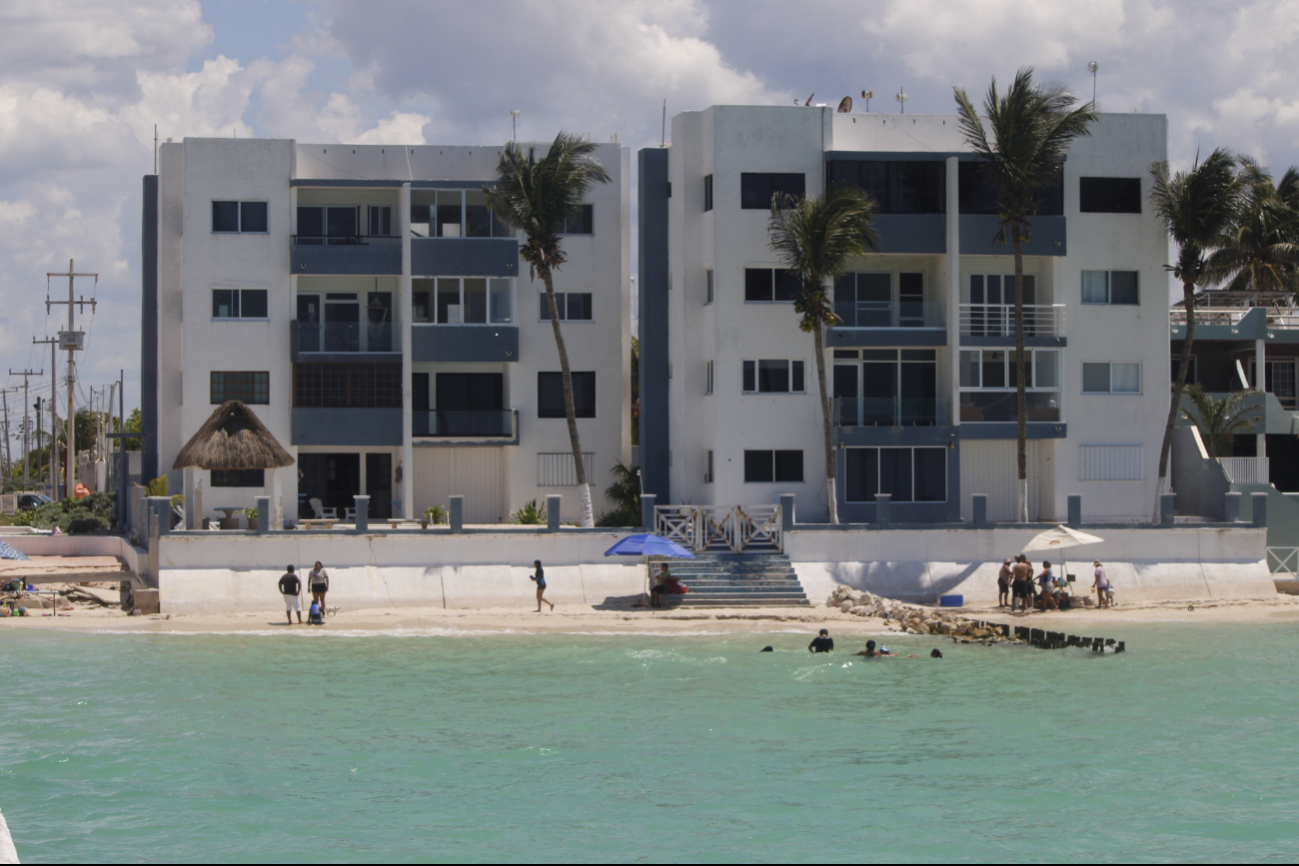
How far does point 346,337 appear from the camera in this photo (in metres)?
43.3

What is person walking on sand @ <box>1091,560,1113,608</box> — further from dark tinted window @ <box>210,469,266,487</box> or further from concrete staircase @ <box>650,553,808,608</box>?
dark tinted window @ <box>210,469,266,487</box>

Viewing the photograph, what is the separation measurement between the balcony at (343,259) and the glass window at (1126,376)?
2345cm

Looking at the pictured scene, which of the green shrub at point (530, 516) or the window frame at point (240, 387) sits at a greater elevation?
the window frame at point (240, 387)

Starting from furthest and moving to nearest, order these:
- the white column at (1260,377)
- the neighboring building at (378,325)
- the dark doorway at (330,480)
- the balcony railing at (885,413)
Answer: the white column at (1260,377) → the dark doorway at (330,480) → the neighboring building at (378,325) → the balcony railing at (885,413)

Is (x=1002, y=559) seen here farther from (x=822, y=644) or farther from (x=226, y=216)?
(x=226, y=216)

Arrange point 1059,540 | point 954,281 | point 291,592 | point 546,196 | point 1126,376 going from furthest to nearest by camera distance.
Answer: point 1126,376 < point 954,281 < point 546,196 < point 1059,540 < point 291,592

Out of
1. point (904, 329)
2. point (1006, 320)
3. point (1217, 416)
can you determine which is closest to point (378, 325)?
point (904, 329)

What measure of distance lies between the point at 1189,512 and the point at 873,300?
12.5 meters

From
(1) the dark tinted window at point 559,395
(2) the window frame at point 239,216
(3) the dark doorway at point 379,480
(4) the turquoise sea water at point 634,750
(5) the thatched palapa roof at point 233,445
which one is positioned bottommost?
(4) the turquoise sea water at point 634,750

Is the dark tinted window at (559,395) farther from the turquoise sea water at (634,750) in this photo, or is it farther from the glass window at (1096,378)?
the glass window at (1096,378)

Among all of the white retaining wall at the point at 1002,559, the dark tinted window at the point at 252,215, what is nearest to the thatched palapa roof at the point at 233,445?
the dark tinted window at the point at 252,215

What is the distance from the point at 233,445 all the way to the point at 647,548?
1236 cm

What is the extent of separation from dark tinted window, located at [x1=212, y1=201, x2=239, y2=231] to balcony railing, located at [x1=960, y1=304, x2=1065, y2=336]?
77.7ft

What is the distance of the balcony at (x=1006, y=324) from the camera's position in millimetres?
42062
